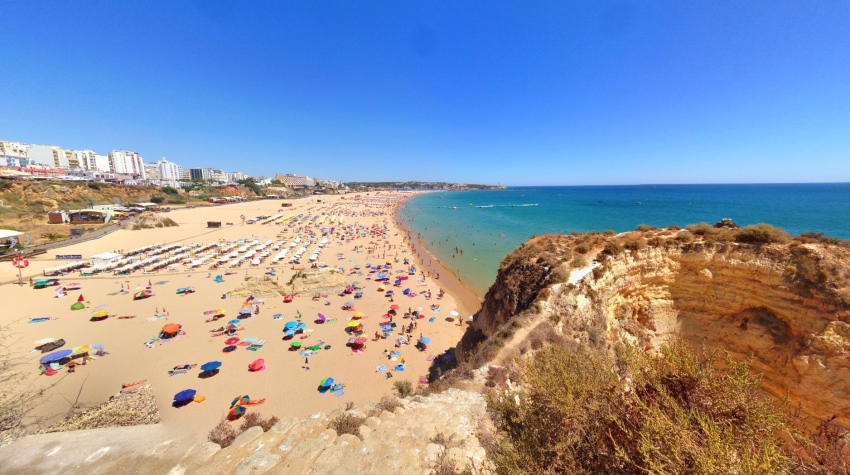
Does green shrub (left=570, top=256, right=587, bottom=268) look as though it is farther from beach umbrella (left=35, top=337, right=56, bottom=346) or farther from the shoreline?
beach umbrella (left=35, top=337, right=56, bottom=346)

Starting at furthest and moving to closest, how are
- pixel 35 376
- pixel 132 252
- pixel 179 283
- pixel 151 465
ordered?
pixel 132 252
pixel 179 283
pixel 35 376
pixel 151 465

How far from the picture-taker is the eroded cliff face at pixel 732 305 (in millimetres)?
8664

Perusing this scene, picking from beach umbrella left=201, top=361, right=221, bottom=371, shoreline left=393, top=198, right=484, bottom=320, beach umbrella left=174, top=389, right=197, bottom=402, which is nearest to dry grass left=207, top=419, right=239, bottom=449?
beach umbrella left=174, top=389, right=197, bottom=402

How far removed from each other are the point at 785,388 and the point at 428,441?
11.9 metres

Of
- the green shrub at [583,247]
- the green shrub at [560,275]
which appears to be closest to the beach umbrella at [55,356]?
the green shrub at [560,275]

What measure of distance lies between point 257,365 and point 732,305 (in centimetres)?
1986

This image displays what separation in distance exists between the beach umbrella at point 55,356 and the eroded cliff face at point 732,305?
20.6 meters

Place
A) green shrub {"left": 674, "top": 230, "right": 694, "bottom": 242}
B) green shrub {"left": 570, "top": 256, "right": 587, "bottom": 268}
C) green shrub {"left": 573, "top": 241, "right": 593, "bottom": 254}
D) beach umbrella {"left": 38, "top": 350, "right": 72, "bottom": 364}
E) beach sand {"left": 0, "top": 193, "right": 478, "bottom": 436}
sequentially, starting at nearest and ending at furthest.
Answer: green shrub {"left": 674, "top": 230, "right": 694, "bottom": 242}
green shrub {"left": 570, "top": 256, "right": 587, "bottom": 268}
beach sand {"left": 0, "top": 193, "right": 478, "bottom": 436}
green shrub {"left": 573, "top": 241, "right": 593, "bottom": 254}
beach umbrella {"left": 38, "top": 350, "right": 72, "bottom": 364}

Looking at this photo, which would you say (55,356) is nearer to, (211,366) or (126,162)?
(211,366)

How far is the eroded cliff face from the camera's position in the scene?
8.66 meters

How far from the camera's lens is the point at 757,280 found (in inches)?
402

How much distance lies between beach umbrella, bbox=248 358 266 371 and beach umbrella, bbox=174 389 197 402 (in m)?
2.25

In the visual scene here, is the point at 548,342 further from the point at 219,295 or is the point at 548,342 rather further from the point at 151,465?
the point at 219,295

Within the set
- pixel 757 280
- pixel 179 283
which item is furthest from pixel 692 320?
pixel 179 283
